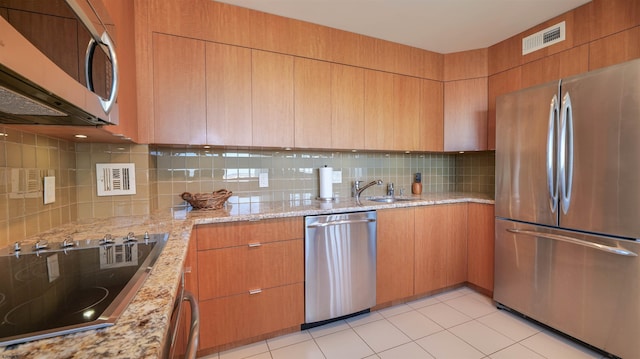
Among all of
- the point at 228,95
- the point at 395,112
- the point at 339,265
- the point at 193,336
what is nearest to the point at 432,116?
the point at 395,112

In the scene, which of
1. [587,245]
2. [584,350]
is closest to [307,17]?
[587,245]

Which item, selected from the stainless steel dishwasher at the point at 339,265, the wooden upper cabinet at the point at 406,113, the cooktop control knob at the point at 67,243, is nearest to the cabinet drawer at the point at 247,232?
the stainless steel dishwasher at the point at 339,265

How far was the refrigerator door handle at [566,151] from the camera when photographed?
175 centimetres

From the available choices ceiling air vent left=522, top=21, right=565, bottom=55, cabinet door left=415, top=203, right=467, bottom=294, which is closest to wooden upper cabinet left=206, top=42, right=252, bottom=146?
cabinet door left=415, top=203, right=467, bottom=294

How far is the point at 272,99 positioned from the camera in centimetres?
208

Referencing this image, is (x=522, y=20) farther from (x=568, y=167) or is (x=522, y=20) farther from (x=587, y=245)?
(x=587, y=245)

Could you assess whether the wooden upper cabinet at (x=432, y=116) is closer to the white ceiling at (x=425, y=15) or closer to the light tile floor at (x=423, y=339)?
the white ceiling at (x=425, y=15)

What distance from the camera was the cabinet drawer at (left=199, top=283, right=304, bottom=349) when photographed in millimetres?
1695

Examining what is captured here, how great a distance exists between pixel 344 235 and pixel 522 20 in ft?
7.36

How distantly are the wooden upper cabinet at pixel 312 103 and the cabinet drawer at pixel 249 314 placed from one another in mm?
1132

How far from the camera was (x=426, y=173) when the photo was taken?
3.19 meters

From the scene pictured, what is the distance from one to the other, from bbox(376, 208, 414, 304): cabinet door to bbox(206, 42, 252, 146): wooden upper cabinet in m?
1.28

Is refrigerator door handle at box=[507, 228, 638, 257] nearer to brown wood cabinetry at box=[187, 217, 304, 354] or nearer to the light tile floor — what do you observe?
the light tile floor

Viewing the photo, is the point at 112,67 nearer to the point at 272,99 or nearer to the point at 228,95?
the point at 228,95
